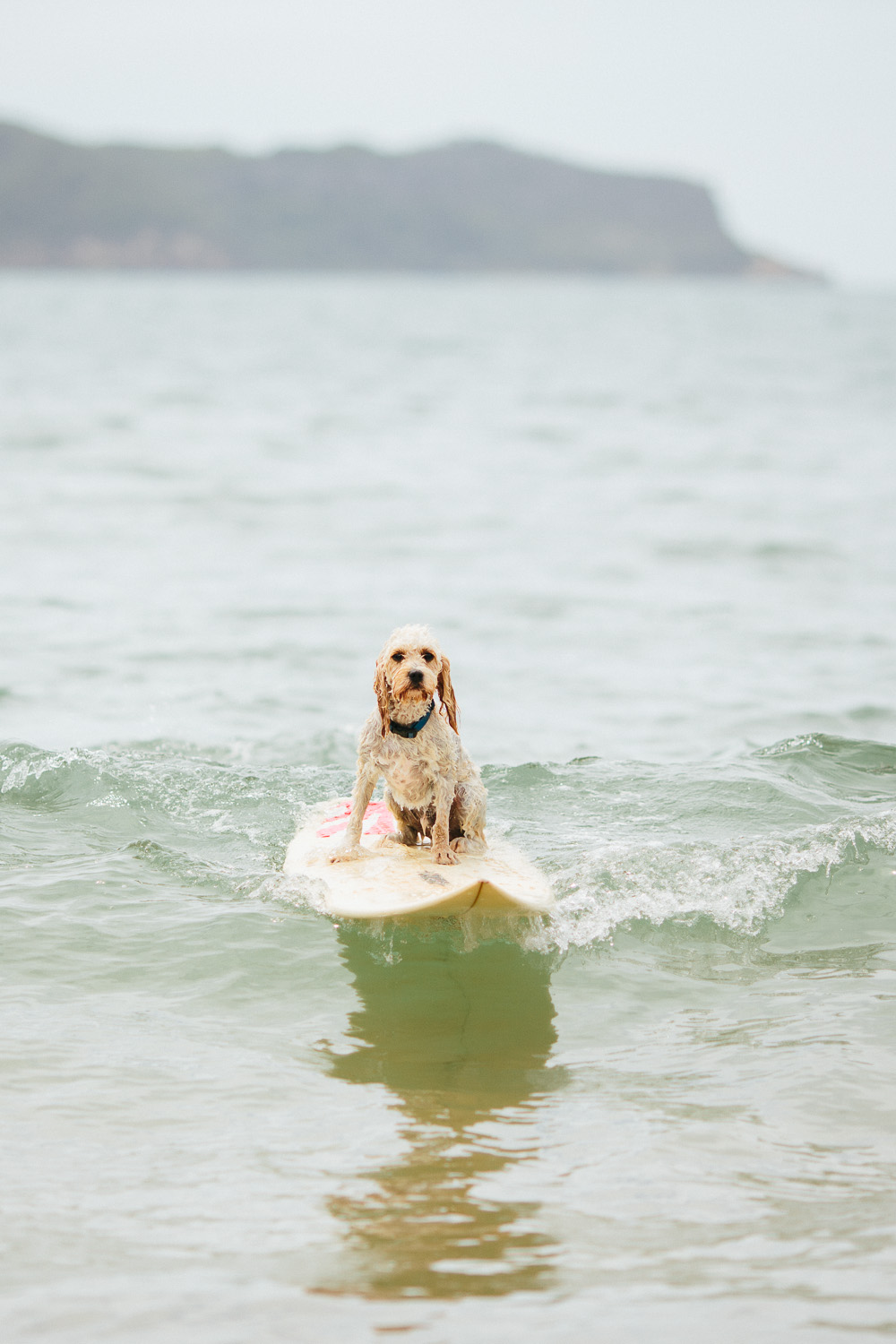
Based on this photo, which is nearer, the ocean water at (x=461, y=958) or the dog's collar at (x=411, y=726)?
the ocean water at (x=461, y=958)

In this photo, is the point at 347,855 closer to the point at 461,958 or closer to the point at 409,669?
the point at 461,958

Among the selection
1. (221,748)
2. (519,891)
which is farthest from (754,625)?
(519,891)

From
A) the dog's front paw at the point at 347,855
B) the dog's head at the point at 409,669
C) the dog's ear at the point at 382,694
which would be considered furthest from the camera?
the dog's front paw at the point at 347,855

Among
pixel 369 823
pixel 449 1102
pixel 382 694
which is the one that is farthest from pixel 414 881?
pixel 449 1102

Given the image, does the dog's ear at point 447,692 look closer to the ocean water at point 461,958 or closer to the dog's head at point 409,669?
the dog's head at point 409,669

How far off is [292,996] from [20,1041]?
4.28ft

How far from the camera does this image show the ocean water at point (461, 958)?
14.2ft

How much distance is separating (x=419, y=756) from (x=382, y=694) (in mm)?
399

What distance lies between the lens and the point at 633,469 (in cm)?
2911

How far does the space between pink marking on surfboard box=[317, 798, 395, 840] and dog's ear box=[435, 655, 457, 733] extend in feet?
3.36

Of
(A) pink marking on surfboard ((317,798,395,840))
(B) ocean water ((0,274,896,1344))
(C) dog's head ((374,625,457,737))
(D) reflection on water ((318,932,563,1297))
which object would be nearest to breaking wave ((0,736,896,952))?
(B) ocean water ((0,274,896,1344))

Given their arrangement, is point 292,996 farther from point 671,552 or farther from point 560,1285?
point 671,552

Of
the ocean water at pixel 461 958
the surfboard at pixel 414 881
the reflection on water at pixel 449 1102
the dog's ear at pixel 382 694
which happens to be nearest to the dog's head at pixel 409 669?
the dog's ear at pixel 382 694

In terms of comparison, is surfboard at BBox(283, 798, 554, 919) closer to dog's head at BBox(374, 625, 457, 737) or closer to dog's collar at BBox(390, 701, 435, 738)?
dog's collar at BBox(390, 701, 435, 738)
